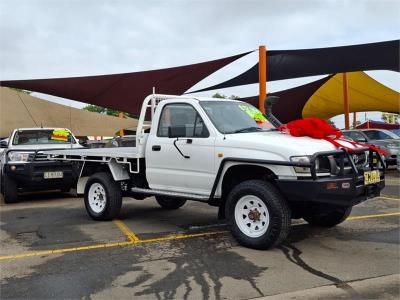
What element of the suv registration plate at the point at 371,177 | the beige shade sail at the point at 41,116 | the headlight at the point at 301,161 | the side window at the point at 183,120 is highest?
the beige shade sail at the point at 41,116

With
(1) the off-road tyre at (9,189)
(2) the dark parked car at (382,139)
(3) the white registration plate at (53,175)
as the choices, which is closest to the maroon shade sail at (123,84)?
(2) the dark parked car at (382,139)

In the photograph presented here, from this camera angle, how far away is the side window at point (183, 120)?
6.53 meters

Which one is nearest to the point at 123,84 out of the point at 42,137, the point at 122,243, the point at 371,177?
the point at 42,137

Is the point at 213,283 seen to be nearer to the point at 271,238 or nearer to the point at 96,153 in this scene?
the point at 271,238

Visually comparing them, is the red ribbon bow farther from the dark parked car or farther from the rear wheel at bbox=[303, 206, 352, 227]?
the dark parked car

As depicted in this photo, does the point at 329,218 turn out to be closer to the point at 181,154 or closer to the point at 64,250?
the point at 181,154

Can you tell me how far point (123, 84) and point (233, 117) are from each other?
12852 mm

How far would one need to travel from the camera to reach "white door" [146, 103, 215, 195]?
6.39 metres

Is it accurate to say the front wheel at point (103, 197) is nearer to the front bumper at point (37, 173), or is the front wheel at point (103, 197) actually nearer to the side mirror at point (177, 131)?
the side mirror at point (177, 131)

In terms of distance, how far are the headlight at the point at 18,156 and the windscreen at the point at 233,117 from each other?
509cm

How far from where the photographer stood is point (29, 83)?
18766 mm

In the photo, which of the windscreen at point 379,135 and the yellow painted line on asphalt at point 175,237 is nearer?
the yellow painted line on asphalt at point 175,237

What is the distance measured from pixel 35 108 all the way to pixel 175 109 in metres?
17.1

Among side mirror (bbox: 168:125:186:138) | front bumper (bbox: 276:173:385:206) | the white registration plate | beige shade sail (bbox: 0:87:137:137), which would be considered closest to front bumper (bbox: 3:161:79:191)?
the white registration plate
